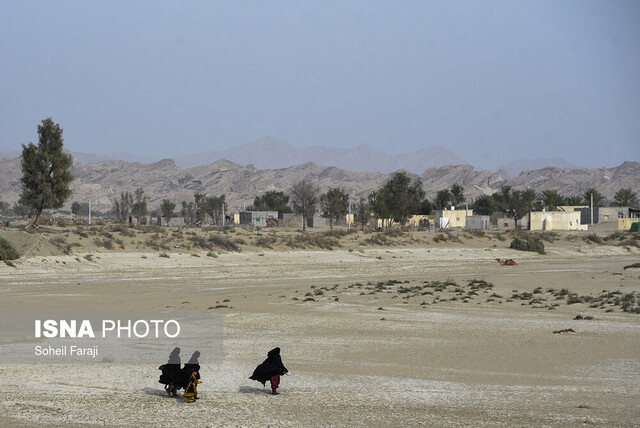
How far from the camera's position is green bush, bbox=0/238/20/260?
3494 centimetres

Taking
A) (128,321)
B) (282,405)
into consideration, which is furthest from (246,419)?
(128,321)

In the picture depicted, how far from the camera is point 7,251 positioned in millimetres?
35281

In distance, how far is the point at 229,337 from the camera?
1600cm

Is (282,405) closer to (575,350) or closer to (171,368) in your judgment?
(171,368)

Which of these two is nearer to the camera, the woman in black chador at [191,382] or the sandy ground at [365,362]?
the sandy ground at [365,362]

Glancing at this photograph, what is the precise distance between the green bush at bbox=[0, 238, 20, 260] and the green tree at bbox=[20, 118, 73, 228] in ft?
47.4

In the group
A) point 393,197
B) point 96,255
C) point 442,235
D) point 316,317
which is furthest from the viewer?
point 393,197

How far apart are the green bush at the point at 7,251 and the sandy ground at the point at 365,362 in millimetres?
3821

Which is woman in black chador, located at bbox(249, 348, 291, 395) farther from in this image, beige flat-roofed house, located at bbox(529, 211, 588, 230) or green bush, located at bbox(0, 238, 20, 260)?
beige flat-roofed house, located at bbox(529, 211, 588, 230)

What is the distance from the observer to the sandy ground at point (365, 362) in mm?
9266

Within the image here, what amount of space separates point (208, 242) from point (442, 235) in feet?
78.6

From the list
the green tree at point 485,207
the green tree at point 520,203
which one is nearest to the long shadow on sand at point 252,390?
the green tree at point 520,203

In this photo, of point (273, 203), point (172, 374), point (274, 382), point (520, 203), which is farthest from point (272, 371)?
point (273, 203)

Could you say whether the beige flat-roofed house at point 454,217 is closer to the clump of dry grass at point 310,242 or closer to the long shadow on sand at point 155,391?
the clump of dry grass at point 310,242
